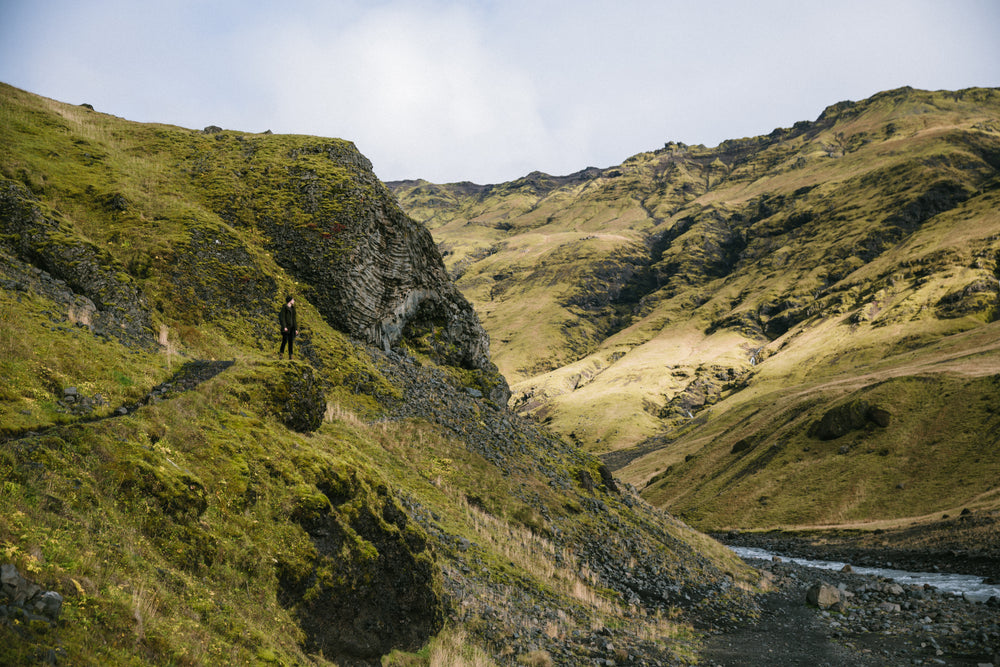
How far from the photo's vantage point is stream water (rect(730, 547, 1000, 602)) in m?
38.7

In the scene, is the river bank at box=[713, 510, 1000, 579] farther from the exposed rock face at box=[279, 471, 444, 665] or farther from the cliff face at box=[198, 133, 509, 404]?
the exposed rock face at box=[279, 471, 444, 665]

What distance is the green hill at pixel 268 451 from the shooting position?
8164mm

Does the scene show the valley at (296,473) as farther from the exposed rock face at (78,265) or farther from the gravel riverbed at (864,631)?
the gravel riverbed at (864,631)

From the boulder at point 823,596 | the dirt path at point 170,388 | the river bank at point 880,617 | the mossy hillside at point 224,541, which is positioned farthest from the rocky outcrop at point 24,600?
the boulder at point 823,596

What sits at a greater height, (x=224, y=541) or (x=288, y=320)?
(x=288, y=320)

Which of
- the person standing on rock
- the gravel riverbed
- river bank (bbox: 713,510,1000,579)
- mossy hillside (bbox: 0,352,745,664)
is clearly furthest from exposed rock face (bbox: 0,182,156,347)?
river bank (bbox: 713,510,1000,579)

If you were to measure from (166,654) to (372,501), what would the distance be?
23.8 feet

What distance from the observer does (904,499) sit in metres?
74.2

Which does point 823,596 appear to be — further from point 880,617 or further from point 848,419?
point 848,419

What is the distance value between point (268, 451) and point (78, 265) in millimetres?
11944

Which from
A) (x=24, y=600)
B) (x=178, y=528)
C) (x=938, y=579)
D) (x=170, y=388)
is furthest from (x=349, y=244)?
(x=938, y=579)

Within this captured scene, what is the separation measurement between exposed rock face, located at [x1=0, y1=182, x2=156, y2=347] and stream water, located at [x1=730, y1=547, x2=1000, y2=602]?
50.8 metres

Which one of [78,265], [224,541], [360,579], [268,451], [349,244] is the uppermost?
[349,244]

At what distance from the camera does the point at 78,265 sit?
18.7 m
